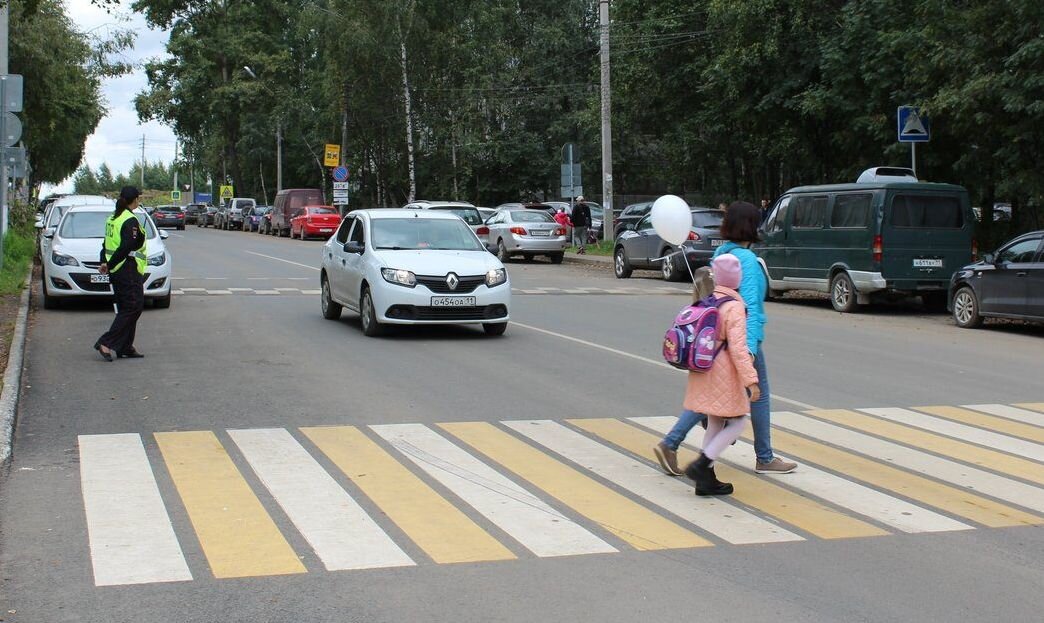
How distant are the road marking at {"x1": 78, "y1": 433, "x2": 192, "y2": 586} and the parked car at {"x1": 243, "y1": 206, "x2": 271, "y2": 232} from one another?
55.2 meters

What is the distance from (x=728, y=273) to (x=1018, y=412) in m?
4.42

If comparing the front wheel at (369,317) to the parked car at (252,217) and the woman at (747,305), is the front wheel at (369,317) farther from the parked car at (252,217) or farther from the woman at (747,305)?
the parked car at (252,217)

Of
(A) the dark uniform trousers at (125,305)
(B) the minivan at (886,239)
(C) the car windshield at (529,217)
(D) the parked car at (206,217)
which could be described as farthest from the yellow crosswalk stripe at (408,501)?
(D) the parked car at (206,217)

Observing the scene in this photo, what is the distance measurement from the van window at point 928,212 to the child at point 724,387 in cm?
1278

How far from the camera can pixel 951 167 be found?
27469mm

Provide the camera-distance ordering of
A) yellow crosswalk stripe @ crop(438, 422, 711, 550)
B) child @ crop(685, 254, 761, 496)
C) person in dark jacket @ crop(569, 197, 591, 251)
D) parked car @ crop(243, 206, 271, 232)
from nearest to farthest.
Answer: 1. yellow crosswalk stripe @ crop(438, 422, 711, 550)
2. child @ crop(685, 254, 761, 496)
3. person in dark jacket @ crop(569, 197, 591, 251)
4. parked car @ crop(243, 206, 271, 232)

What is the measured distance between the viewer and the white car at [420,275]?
1453 cm

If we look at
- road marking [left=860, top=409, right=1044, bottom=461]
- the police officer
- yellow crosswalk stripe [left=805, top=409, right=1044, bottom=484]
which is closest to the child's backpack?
yellow crosswalk stripe [left=805, top=409, right=1044, bottom=484]

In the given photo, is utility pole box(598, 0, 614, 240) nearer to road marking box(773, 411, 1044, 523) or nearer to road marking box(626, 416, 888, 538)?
road marking box(773, 411, 1044, 523)

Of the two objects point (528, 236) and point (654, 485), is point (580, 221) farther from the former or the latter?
point (654, 485)

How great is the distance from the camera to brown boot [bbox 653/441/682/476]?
741cm

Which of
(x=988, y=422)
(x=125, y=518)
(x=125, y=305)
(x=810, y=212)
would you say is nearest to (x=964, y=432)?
(x=988, y=422)

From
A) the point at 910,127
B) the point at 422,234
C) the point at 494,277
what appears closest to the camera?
the point at 494,277

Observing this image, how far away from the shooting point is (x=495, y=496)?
272 inches
